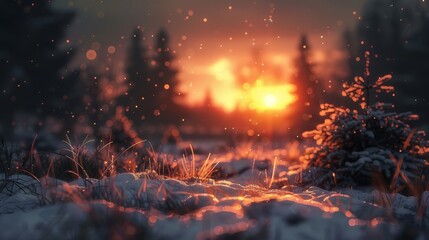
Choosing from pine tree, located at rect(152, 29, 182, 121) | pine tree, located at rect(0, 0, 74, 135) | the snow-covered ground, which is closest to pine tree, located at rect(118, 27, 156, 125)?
pine tree, located at rect(152, 29, 182, 121)

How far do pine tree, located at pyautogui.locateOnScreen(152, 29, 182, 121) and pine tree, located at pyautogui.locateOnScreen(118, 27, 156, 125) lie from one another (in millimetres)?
741

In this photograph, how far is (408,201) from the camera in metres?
4.72

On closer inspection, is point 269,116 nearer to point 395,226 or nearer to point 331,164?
point 331,164

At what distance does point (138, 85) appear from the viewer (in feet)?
140

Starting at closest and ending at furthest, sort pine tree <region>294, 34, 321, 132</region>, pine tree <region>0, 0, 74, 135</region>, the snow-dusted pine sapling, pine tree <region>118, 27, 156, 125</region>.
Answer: the snow-dusted pine sapling → pine tree <region>0, 0, 74, 135</region> → pine tree <region>294, 34, 321, 132</region> → pine tree <region>118, 27, 156, 125</region>

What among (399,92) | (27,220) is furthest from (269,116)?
(27,220)

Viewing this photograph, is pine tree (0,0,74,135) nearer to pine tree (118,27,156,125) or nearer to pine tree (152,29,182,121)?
pine tree (118,27,156,125)

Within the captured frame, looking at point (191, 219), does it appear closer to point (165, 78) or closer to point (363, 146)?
point (363, 146)

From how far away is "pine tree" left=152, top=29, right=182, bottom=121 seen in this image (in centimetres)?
4308

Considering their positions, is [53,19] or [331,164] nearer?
[331,164]

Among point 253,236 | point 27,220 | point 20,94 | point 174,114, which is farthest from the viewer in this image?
point 174,114

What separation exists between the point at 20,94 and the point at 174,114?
2027 centimetres

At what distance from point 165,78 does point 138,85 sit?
8.37 feet

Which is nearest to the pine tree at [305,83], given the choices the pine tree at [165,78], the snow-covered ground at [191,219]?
the pine tree at [165,78]
